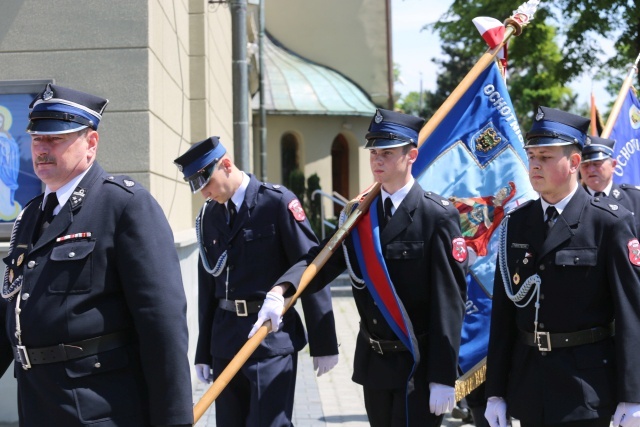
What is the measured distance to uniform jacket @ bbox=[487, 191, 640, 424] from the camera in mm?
4074

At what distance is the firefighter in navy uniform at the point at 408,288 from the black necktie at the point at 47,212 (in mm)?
1253

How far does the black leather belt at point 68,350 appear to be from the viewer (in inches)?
130

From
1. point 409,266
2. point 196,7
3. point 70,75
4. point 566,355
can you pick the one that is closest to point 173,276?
point 409,266

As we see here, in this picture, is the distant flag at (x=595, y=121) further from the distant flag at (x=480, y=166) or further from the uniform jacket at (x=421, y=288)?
the uniform jacket at (x=421, y=288)

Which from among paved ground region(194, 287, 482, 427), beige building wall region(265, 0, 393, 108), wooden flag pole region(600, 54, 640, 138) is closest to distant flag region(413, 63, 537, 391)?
paved ground region(194, 287, 482, 427)

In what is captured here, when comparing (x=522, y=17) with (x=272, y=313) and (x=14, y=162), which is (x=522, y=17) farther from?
(x=14, y=162)

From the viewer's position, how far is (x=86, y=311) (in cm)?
334

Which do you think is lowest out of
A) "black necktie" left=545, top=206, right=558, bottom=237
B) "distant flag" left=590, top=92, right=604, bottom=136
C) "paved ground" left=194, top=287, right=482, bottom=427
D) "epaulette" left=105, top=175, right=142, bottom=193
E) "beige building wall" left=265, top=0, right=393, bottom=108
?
Result: "paved ground" left=194, top=287, right=482, bottom=427

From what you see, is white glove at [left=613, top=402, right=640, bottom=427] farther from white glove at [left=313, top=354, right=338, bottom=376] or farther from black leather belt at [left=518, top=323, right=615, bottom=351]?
white glove at [left=313, top=354, right=338, bottom=376]

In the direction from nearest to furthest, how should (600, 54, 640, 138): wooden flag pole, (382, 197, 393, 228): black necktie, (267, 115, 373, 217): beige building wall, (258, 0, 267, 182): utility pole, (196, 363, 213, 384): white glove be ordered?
(382, 197, 393, 228): black necktie → (196, 363, 213, 384): white glove → (600, 54, 640, 138): wooden flag pole → (258, 0, 267, 182): utility pole → (267, 115, 373, 217): beige building wall

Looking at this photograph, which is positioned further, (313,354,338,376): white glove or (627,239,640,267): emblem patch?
(313,354,338,376): white glove

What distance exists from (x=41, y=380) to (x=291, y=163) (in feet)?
99.1

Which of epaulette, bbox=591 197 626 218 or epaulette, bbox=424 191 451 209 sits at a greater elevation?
epaulette, bbox=424 191 451 209

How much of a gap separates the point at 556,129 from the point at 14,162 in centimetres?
468
